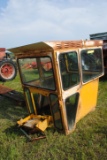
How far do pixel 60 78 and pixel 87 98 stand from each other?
1.05 meters

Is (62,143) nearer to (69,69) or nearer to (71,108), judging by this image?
(71,108)

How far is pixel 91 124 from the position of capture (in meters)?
3.66

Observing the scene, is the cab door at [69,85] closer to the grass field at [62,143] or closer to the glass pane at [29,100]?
the grass field at [62,143]

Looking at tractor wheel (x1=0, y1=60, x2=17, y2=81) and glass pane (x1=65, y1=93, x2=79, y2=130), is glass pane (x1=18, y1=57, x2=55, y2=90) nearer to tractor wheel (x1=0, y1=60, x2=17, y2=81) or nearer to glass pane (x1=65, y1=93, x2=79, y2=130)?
glass pane (x1=65, y1=93, x2=79, y2=130)

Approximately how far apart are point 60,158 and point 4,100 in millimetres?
3196

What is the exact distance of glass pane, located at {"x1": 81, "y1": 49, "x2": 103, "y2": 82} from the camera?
345cm

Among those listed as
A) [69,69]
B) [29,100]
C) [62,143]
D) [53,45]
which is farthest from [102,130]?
[53,45]

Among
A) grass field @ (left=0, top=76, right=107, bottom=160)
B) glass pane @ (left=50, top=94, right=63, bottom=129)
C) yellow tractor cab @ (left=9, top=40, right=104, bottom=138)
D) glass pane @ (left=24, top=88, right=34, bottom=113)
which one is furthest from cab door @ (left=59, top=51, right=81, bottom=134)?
glass pane @ (left=24, top=88, right=34, bottom=113)

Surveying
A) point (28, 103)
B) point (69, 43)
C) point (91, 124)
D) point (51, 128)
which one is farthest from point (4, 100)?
point (69, 43)

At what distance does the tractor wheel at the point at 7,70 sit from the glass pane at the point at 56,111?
5.54 meters

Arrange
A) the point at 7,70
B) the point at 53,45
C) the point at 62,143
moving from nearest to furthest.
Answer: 1. the point at 53,45
2. the point at 62,143
3. the point at 7,70

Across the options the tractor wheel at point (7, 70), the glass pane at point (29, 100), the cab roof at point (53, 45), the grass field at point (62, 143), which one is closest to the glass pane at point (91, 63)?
the cab roof at point (53, 45)

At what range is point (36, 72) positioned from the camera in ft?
12.0

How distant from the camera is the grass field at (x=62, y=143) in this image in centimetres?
289
